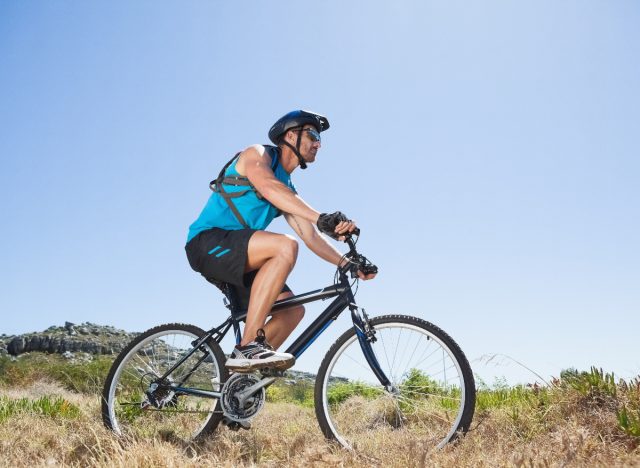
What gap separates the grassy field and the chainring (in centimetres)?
23

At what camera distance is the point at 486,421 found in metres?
5.15

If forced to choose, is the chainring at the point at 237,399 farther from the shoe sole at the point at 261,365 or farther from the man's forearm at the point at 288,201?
the man's forearm at the point at 288,201

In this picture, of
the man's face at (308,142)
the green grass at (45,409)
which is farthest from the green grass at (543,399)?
the man's face at (308,142)

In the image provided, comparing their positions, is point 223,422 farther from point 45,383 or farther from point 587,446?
point 45,383

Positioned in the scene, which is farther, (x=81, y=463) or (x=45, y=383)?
(x=45, y=383)

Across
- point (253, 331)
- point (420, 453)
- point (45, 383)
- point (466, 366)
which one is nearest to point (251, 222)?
point (253, 331)

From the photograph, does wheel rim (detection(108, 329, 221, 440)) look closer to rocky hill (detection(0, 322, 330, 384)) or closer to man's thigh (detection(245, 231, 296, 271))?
man's thigh (detection(245, 231, 296, 271))

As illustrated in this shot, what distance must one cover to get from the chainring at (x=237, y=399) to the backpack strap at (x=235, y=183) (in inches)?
50.8

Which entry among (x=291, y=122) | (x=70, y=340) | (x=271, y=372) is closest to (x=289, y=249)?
(x=271, y=372)

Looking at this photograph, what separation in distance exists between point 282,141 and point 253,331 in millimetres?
1749

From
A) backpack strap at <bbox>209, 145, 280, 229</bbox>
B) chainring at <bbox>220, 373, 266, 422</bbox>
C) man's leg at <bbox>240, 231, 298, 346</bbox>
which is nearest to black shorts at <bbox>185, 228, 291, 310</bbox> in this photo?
man's leg at <bbox>240, 231, 298, 346</bbox>

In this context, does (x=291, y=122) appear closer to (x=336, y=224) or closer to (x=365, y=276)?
(x=336, y=224)

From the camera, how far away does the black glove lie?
430 centimetres

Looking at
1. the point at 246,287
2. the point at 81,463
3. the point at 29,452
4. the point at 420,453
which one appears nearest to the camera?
the point at 420,453
